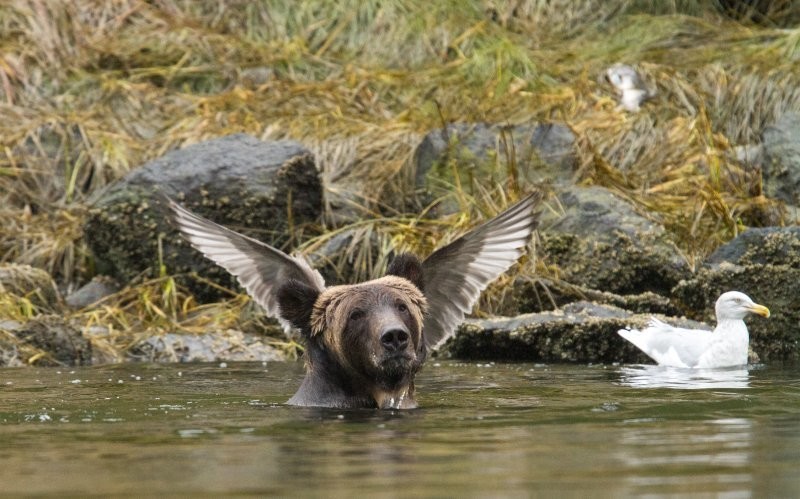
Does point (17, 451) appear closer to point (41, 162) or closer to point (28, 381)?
point (28, 381)

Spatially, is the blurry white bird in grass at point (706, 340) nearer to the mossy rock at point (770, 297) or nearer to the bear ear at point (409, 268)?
the mossy rock at point (770, 297)

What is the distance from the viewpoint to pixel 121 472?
4879 mm

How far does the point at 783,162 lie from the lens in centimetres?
1309

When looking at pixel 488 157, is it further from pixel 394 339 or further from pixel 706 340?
pixel 394 339

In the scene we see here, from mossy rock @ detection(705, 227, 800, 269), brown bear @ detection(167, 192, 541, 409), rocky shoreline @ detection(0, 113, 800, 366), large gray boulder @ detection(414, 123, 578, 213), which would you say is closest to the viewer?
brown bear @ detection(167, 192, 541, 409)

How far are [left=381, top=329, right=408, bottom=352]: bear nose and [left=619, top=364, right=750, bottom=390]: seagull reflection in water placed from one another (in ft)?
7.29

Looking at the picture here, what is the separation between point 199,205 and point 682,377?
205 inches

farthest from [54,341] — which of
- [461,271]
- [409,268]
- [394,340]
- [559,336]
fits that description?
[394,340]

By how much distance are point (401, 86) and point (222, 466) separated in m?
11.9

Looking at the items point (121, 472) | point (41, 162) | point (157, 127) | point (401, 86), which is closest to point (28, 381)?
point (121, 472)

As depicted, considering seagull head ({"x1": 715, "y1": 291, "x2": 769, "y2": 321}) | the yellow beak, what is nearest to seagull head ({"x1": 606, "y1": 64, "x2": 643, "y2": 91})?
seagull head ({"x1": 715, "y1": 291, "x2": 769, "y2": 321})

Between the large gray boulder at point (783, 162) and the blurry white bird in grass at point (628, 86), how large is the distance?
2248 millimetres

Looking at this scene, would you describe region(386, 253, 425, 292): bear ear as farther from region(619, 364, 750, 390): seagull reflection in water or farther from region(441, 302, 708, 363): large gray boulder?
region(441, 302, 708, 363): large gray boulder

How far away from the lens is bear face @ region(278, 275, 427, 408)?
6.71 metres
